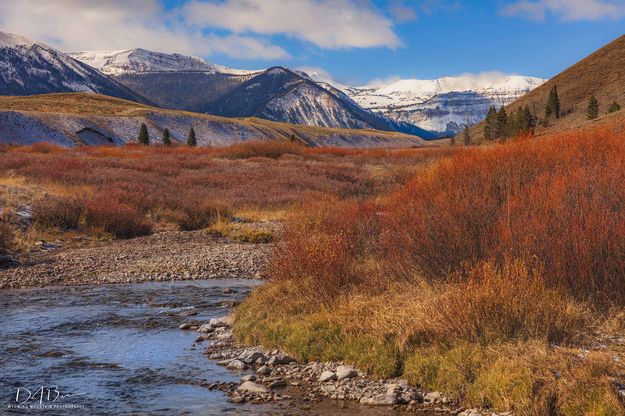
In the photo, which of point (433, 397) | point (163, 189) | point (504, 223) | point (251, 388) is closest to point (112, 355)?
point (251, 388)

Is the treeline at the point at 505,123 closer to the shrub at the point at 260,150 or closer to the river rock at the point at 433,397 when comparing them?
the shrub at the point at 260,150

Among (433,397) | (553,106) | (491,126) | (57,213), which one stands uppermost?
(553,106)

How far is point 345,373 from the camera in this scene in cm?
898

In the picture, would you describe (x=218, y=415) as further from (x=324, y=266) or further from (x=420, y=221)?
(x=420, y=221)

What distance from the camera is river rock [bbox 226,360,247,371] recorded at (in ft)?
32.7

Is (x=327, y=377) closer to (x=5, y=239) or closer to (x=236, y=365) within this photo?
(x=236, y=365)

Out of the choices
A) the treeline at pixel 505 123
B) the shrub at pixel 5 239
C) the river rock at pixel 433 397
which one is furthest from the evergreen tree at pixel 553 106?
the river rock at pixel 433 397

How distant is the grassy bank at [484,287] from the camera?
25.6 feet

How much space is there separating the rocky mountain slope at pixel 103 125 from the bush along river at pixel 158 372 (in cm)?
6828

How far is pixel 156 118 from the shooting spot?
129250 mm

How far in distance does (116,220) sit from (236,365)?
16.7 metres

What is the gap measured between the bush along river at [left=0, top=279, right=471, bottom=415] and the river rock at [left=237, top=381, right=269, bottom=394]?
17 millimetres

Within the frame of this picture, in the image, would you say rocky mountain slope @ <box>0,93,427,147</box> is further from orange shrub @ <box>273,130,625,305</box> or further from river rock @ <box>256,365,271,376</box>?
Answer: river rock @ <box>256,365,271,376</box>

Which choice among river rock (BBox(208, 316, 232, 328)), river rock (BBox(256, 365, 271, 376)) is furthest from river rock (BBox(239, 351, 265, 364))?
river rock (BBox(208, 316, 232, 328))
